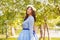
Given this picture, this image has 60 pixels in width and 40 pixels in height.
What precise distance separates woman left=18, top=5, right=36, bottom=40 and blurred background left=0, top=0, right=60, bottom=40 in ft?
0.30

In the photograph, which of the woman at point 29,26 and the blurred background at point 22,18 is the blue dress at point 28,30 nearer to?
the woman at point 29,26

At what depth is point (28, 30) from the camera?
398 cm

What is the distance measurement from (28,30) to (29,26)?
7 centimetres

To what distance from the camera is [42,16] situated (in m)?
4.12

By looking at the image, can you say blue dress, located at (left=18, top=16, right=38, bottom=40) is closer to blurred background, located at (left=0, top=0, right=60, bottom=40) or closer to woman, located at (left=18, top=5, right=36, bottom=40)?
woman, located at (left=18, top=5, right=36, bottom=40)

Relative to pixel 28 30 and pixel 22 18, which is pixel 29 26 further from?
pixel 22 18

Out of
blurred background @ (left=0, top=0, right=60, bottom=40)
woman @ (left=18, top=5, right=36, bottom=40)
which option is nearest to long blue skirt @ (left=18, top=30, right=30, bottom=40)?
woman @ (left=18, top=5, right=36, bottom=40)

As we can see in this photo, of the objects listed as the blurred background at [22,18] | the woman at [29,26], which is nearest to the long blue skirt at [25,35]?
the woman at [29,26]

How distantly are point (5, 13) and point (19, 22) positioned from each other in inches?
10.0

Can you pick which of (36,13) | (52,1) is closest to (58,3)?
(52,1)

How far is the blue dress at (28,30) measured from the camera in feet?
13.0

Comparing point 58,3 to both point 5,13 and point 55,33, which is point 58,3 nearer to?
point 55,33

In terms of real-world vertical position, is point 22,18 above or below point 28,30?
above

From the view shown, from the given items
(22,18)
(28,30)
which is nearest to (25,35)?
(28,30)
